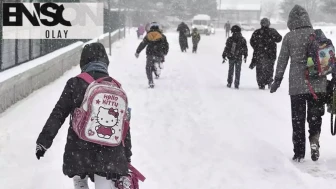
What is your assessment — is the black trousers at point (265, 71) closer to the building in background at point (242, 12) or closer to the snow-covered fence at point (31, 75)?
the snow-covered fence at point (31, 75)

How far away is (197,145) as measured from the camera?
24.6 feet

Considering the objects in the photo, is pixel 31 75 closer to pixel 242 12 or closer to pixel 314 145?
pixel 314 145

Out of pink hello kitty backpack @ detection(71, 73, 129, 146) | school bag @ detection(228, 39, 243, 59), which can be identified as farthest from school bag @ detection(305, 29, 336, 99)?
school bag @ detection(228, 39, 243, 59)

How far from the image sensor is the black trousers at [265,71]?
522 inches

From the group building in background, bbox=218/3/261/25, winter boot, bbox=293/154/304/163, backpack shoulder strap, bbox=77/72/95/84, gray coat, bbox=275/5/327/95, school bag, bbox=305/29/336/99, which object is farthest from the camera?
building in background, bbox=218/3/261/25

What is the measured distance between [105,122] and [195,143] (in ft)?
13.6

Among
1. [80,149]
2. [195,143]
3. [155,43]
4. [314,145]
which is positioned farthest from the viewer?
[155,43]

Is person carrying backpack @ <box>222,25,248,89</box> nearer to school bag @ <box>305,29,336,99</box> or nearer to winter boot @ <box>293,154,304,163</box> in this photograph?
winter boot @ <box>293,154,304,163</box>

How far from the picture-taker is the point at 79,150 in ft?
12.0

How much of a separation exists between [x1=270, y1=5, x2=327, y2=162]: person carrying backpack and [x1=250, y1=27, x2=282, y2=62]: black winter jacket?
6.41 m

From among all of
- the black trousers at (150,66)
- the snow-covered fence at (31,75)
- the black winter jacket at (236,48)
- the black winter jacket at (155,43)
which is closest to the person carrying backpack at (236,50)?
the black winter jacket at (236,48)

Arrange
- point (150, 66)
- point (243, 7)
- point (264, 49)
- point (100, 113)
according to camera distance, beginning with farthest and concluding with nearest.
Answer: point (243, 7) < point (150, 66) < point (264, 49) < point (100, 113)

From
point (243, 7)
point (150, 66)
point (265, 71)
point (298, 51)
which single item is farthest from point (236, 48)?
point (243, 7)

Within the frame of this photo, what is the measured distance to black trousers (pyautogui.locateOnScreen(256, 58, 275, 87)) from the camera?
1327cm
